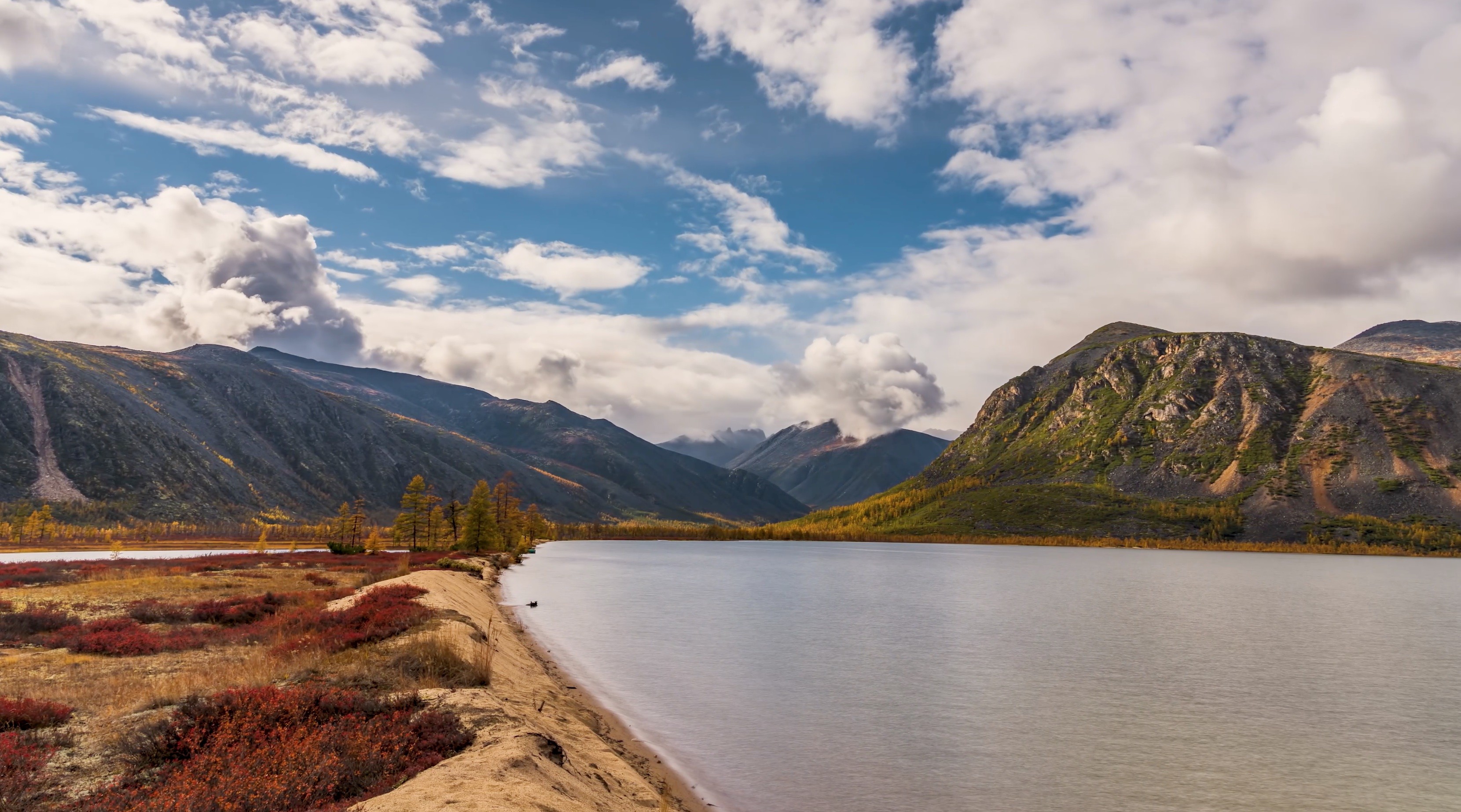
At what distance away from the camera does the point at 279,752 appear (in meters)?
14.1

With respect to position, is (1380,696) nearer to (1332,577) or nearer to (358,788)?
(358,788)

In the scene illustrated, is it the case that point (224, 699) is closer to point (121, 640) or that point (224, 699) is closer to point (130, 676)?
point (130, 676)

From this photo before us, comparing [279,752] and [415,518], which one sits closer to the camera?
[279,752]

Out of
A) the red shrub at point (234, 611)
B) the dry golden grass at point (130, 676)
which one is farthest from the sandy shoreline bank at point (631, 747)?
the red shrub at point (234, 611)

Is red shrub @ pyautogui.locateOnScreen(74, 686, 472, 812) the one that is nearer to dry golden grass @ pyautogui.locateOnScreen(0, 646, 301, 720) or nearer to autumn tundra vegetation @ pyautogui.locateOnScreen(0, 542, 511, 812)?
autumn tundra vegetation @ pyautogui.locateOnScreen(0, 542, 511, 812)

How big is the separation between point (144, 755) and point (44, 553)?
16130 centimetres

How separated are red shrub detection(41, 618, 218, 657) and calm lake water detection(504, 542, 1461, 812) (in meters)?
18.0

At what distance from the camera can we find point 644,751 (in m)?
27.0

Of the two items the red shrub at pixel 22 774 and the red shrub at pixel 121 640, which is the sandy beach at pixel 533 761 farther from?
the red shrub at pixel 121 640

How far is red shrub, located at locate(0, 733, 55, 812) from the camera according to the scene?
41.5 feet

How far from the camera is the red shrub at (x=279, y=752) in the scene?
12336 millimetres

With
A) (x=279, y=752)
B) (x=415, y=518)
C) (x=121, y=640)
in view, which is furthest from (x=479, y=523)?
(x=279, y=752)

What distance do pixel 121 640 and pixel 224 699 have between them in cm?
1928

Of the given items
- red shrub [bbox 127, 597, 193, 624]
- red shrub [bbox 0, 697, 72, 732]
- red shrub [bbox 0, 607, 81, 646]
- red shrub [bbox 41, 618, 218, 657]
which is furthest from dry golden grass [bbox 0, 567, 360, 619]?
red shrub [bbox 0, 697, 72, 732]
